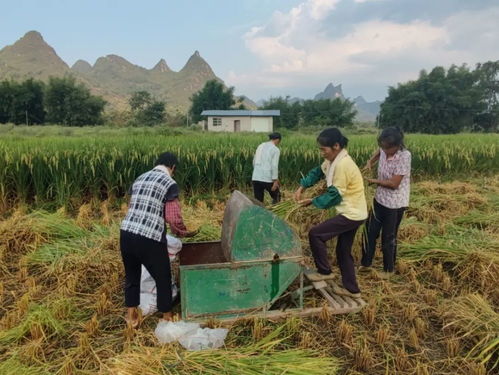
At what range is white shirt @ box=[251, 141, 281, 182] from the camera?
5.70 meters

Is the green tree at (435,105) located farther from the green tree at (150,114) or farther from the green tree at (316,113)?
the green tree at (150,114)

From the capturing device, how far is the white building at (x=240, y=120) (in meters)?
37.8

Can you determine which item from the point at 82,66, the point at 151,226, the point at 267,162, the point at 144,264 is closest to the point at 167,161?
the point at 151,226

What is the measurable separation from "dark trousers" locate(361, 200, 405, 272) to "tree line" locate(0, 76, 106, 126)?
113ft

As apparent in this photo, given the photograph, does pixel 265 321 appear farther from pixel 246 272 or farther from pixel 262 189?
pixel 262 189

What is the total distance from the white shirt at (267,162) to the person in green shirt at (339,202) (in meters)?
2.44


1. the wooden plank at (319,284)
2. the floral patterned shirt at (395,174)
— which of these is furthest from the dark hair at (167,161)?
the floral patterned shirt at (395,174)

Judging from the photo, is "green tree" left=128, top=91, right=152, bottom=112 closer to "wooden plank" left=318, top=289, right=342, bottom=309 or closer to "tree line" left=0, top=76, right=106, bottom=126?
"tree line" left=0, top=76, right=106, bottom=126

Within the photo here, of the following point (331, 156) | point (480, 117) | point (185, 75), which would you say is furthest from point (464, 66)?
point (185, 75)

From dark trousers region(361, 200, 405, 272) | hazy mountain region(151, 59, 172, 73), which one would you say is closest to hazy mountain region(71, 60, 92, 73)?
hazy mountain region(151, 59, 172, 73)

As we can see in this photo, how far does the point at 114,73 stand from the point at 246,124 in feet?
307

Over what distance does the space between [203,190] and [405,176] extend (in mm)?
4659

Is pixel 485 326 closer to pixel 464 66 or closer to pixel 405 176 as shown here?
pixel 405 176

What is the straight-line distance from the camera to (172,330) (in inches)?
103
